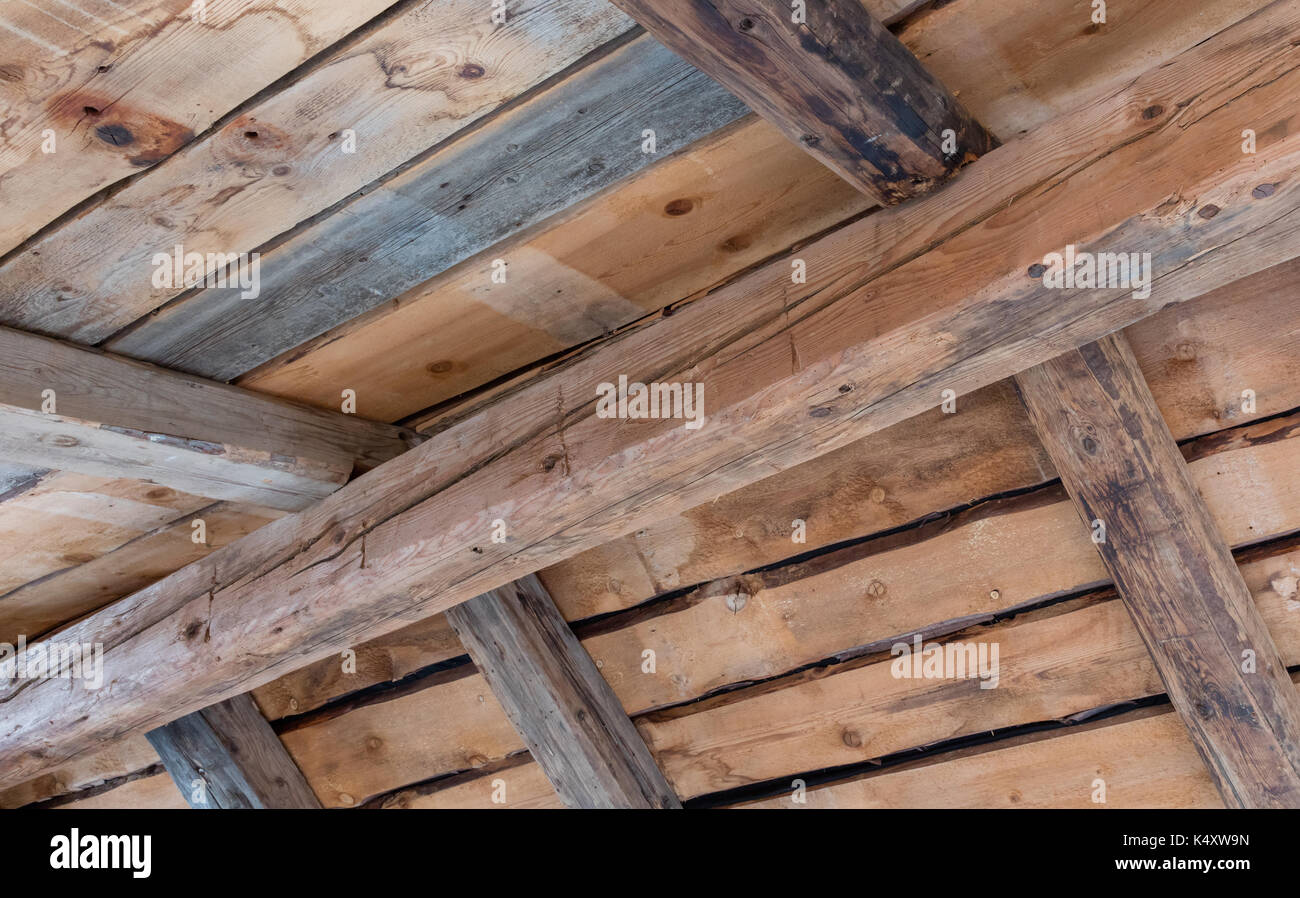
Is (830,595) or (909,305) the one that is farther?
(830,595)

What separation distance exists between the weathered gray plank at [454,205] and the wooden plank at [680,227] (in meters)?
0.03

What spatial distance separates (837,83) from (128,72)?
2.67 ft

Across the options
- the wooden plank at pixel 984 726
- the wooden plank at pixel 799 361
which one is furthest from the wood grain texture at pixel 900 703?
the wooden plank at pixel 799 361

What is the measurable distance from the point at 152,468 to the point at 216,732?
1.21 metres

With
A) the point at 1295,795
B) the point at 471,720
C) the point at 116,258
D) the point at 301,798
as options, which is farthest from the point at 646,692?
the point at 116,258

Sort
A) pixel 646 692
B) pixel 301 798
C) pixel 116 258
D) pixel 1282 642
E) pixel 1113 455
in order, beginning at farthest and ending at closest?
pixel 301 798 → pixel 646 692 → pixel 1282 642 → pixel 1113 455 → pixel 116 258

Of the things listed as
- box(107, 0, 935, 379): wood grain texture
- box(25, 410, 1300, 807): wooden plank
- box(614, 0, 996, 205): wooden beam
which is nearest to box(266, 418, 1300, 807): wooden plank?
box(25, 410, 1300, 807): wooden plank

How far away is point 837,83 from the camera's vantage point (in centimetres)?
111

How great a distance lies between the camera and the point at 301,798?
263 cm

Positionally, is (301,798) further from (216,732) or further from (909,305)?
(909,305)

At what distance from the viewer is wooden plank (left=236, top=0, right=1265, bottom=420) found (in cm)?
125

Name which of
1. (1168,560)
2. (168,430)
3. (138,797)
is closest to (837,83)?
(1168,560)

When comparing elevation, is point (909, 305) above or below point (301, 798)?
above

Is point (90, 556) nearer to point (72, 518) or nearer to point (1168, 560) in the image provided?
point (72, 518)
